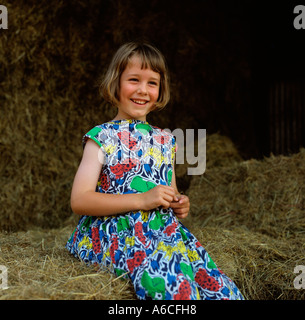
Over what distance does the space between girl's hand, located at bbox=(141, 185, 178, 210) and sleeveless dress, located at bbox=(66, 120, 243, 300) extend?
6 cm

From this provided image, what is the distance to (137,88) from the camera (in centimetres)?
151

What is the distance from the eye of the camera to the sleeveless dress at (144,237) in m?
1.15

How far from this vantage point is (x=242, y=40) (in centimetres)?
420

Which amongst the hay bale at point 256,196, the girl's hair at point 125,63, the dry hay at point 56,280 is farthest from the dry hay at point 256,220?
the girl's hair at point 125,63

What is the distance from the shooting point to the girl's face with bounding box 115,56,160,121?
4.96 ft

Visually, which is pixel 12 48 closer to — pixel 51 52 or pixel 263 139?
pixel 51 52

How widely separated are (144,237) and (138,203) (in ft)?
0.38

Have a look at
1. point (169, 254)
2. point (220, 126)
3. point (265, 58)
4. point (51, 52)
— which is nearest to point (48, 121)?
point (51, 52)
